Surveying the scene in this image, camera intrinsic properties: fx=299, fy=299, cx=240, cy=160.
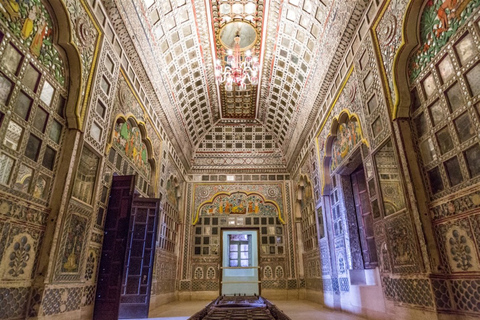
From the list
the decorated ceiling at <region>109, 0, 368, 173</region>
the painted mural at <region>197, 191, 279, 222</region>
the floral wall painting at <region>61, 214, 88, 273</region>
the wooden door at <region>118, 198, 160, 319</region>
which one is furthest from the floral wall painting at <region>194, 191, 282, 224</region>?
the floral wall painting at <region>61, 214, 88, 273</region>

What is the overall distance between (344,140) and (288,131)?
4871 mm

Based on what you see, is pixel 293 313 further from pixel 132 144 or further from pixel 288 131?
pixel 288 131

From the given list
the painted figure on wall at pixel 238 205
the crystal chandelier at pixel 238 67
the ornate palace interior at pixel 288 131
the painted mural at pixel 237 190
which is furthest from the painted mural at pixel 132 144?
the painted figure on wall at pixel 238 205

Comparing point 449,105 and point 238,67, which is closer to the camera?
point 449,105

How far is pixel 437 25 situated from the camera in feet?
13.7

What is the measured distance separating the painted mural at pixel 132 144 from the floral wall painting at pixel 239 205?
4.97 m

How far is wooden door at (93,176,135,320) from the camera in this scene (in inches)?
211

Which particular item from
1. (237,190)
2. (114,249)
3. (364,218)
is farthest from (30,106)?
(237,190)

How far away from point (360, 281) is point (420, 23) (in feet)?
18.4

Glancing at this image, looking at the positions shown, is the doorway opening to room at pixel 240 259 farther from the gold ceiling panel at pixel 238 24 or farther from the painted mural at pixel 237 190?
the gold ceiling panel at pixel 238 24

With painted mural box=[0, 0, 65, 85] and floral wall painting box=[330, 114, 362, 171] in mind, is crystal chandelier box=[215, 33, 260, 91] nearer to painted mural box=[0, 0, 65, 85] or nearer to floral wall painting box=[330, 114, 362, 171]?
floral wall painting box=[330, 114, 362, 171]

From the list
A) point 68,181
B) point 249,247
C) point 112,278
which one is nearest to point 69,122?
point 68,181

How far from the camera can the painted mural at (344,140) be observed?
6.78m

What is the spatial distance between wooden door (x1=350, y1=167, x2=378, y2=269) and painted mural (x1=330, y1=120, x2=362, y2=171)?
1.98 feet
